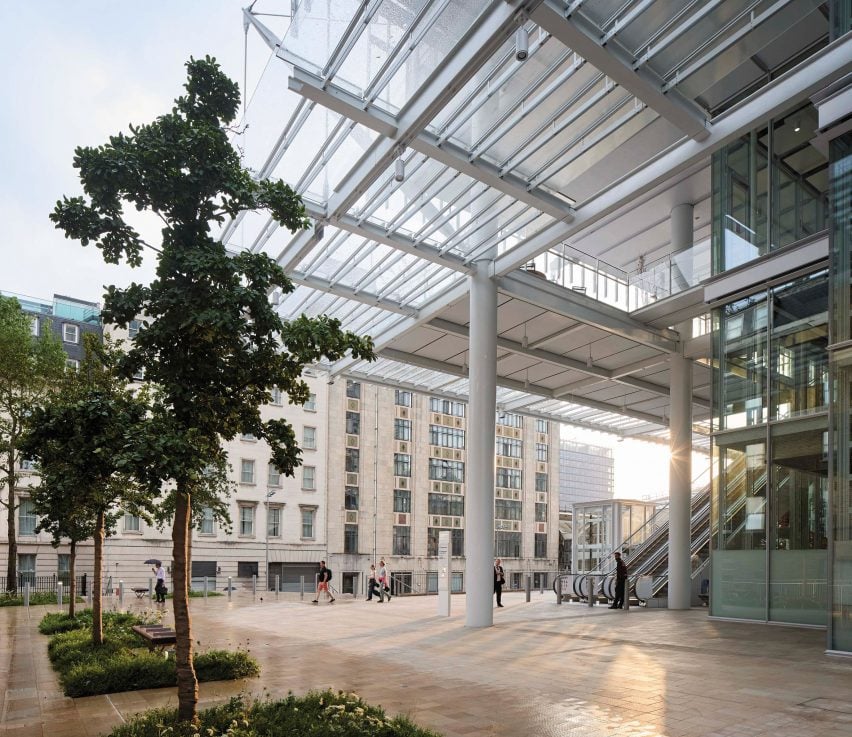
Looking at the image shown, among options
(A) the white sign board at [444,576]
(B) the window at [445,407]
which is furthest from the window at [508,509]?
(A) the white sign board at [444,576]

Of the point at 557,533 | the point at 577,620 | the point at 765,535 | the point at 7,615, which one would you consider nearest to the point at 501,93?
the point at 765,535

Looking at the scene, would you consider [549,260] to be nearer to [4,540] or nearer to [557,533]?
[4,540]

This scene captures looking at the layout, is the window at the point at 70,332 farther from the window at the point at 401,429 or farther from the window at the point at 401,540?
the window at the point at 401,540

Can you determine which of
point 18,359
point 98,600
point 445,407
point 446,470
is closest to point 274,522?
point 446,470

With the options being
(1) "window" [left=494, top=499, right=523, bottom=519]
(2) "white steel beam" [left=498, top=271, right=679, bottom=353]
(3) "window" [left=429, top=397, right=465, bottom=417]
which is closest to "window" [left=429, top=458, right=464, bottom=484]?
(3) "window" [left=429, top=397, right=465, bottom=417]

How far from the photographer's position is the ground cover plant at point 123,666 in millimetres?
9703

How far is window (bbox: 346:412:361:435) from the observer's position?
212 ft

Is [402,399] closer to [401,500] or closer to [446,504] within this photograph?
[401,500]

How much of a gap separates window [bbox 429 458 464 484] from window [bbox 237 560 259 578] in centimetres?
1983

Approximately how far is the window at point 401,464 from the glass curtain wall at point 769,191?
50481mm

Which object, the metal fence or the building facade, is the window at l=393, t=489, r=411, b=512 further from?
the metal fence

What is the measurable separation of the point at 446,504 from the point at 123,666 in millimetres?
60976

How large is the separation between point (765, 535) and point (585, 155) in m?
8.81

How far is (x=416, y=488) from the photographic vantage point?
6762 cm
